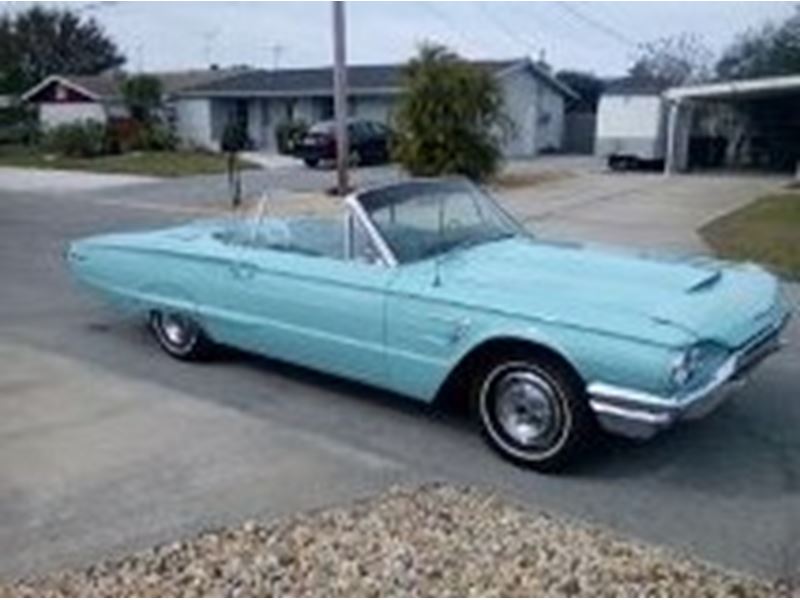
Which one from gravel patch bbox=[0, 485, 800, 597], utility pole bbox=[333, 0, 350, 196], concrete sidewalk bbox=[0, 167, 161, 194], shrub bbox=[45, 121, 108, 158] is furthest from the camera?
shrub bbox=[45, 121, 108, 158]

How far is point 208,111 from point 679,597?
4661cm

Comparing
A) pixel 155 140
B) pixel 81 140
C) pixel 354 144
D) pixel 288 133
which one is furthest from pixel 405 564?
pixel 155 140

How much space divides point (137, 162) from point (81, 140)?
468 centimetres

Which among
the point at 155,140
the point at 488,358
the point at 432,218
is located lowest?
the point at 155,140

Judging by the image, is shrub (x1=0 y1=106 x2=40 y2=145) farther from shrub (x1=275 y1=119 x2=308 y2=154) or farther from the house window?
the house window

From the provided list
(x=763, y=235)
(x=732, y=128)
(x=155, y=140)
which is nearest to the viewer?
(x=763, y=235)

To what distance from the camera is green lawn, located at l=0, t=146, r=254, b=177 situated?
1296 inches

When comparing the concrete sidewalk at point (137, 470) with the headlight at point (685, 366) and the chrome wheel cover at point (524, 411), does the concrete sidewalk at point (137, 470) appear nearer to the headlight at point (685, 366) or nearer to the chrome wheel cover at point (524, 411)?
→ the chrome wheel cover at point (524, 411)

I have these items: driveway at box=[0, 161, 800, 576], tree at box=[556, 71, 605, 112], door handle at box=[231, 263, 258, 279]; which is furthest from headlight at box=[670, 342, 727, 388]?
tree at box=[556, 71, 605, 112]

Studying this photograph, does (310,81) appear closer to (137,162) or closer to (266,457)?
(137,162)

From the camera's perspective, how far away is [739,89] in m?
31.5

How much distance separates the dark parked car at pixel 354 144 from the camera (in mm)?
34938

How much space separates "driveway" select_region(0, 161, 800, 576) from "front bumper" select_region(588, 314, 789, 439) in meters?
0.36

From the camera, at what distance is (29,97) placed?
54.1 meters
